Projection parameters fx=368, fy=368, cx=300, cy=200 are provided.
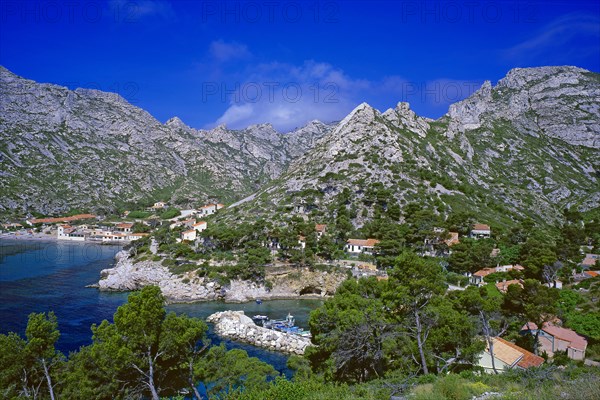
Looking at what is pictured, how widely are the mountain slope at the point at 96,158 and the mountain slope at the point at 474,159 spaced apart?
194 ft

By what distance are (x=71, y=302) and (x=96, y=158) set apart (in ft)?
354

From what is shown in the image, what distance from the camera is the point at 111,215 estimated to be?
111m

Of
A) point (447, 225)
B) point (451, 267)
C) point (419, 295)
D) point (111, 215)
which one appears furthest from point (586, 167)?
point (111, 215)

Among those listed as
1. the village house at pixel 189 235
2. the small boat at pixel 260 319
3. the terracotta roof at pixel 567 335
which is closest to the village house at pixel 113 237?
the village house at pixel 189 235

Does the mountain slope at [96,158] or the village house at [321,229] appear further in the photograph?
the mountain slope at [96,158]

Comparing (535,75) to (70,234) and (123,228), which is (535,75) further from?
(70,234)

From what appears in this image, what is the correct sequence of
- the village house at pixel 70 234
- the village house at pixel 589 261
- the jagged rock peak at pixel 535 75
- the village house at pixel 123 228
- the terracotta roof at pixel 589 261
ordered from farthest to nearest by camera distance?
the jagged rock peak at pixel 535 75
the village house at pixel 123 228
the village house at pixel 70 234
the terracotta roof at pixel 589 261
the village house at pixel 589 261

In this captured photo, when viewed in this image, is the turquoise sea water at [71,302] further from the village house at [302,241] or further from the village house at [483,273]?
the village house at [483,273]

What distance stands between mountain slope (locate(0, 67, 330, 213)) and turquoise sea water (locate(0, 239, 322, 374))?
56.7 meters

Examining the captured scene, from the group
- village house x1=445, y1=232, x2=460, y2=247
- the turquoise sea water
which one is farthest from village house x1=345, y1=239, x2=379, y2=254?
the turquoise sea water

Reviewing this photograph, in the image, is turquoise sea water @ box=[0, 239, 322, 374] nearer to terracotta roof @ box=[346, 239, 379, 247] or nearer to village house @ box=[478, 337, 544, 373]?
village house @ box=[478, 337, 544, 373]

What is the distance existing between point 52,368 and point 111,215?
10746 centimetres

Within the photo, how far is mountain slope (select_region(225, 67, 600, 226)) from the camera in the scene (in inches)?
2913

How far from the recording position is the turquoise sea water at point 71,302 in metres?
31.6
